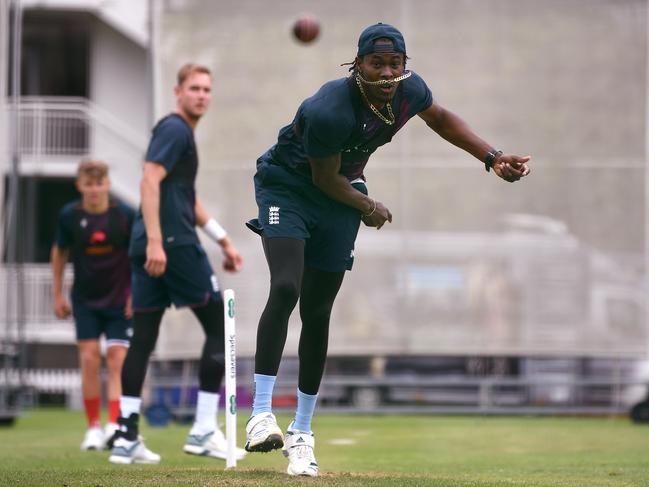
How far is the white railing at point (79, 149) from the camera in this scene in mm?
19438

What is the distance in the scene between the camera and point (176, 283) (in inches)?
282

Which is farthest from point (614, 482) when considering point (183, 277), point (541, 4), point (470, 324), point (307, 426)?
point (541, 4)

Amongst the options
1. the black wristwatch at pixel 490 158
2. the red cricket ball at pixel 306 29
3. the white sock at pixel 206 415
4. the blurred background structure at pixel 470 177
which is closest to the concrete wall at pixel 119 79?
the blurred background structure at pixel 470 177

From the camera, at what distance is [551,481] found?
585 centimetres

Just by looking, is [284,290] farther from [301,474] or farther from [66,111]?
[66,111]

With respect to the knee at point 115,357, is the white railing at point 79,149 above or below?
above

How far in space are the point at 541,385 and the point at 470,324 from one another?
1.27 m

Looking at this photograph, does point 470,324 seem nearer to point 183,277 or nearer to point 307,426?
point 183,277

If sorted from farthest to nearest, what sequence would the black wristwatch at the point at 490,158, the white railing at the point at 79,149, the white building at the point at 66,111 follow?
1. the white railing at the point at 79,149
2. the white building at the point at 66,111
3. the black wristwatch at the point at 490,158

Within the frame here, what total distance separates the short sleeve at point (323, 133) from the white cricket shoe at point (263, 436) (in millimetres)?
1065

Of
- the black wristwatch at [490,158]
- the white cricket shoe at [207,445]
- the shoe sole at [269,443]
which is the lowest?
the white cricket shoe at [207,445]

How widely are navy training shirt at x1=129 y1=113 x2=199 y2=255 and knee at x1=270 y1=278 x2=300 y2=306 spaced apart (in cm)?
175

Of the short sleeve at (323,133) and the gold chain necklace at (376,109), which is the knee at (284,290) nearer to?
the short sleeve at (323,133)

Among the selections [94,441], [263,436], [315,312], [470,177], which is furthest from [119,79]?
[263,436]
